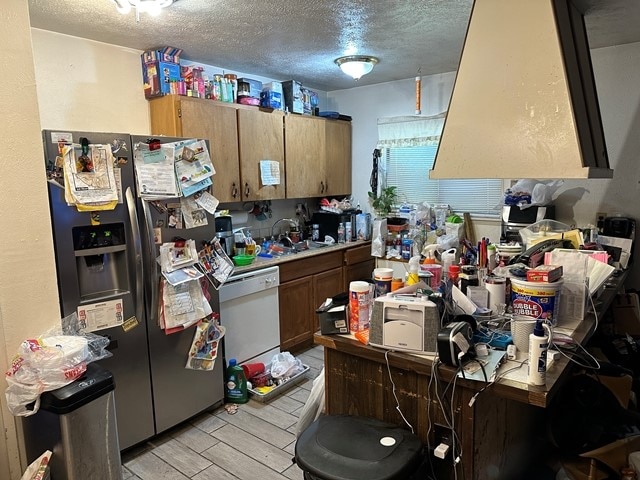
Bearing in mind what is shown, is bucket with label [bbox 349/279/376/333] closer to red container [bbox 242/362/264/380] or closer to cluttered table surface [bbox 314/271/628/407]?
cluttered table surface [bbox 314/271/628/407]

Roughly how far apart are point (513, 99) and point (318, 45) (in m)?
1.64

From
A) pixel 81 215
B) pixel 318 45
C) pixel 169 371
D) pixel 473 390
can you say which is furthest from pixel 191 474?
→ pixel 318 45

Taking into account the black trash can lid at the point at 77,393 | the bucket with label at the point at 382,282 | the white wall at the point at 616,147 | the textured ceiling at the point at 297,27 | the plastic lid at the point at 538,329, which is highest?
the textured ceiling at the point at 297,27

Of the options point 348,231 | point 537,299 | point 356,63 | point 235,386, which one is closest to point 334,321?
point 537,299

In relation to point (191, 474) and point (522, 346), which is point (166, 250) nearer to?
point (191, 474)

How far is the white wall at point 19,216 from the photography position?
172cm

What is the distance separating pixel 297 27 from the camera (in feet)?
9.00

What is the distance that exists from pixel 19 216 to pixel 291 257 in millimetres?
2187

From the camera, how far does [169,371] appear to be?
106 inches

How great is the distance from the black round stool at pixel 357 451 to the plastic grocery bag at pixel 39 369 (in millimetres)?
950

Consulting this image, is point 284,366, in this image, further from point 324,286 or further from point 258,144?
point 258,144

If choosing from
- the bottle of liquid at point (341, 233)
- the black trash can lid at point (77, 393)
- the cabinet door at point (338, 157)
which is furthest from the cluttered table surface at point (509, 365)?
the cabinet door at point (338, 157)

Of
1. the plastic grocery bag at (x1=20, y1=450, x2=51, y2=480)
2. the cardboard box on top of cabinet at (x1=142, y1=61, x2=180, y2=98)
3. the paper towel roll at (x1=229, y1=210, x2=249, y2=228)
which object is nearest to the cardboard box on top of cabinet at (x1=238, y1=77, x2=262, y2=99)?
the cardboard box on top of cabinet at (x1=142, y1=61, x2=180, y2=98)

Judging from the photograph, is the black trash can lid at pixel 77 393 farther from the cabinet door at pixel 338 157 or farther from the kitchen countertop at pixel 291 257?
the cabinet door at pixel 338 157
